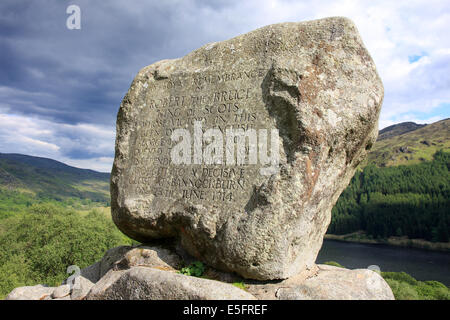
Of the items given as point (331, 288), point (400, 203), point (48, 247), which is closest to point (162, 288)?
point (331, 288)

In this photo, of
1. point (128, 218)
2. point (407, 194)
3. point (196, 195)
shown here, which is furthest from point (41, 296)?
point (407, 194)

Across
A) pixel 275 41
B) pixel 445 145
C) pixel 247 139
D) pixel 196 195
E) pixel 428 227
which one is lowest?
pixel 428 227

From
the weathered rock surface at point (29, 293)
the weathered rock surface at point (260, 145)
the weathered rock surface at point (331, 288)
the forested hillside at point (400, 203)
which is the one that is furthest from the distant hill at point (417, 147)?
the weathered rock surface at point (29, 293)

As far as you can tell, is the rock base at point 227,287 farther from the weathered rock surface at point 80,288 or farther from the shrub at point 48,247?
the shrub at point 48,247

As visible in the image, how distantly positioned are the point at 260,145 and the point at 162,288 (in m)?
2.77

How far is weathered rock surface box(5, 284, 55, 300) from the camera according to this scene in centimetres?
598

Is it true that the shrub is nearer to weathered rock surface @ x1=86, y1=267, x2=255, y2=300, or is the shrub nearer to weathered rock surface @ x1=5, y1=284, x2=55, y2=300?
weathered rock surface @ x1=5, y1=284, x2=55, y2=300

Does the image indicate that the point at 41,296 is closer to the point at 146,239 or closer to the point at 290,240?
the point at 146,239

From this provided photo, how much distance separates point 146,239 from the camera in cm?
711

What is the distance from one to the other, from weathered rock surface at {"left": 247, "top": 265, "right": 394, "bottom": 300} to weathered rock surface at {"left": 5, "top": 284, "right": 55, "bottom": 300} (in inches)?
161

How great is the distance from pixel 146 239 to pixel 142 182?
4.35 feet

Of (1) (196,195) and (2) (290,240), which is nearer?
(2) (290,240)

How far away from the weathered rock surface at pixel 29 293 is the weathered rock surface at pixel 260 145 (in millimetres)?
1886

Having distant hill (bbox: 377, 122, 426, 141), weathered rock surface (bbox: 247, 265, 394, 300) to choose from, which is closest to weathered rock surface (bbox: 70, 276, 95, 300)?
weathered rock surface (bbox: 247, 265, 394, 300)
